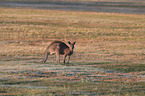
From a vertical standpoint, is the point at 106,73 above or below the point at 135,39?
below

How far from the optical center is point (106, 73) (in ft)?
52.3

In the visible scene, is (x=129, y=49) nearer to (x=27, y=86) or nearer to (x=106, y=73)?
(x=106, y=73)

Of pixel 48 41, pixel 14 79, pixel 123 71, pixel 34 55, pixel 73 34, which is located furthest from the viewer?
pixel 73 34

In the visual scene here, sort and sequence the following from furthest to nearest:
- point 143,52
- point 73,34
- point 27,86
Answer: point 73,34 < point 143,52 < point 27,86

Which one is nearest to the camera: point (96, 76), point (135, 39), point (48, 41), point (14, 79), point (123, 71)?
point (14, 79)

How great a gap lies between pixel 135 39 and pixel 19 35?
9.84 m

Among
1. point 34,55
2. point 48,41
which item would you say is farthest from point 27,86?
point 48,41

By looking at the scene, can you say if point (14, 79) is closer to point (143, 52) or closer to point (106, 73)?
point (106, 73)

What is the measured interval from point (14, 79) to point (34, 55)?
815 cm

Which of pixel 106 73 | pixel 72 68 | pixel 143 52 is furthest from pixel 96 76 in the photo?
pixel 143 52

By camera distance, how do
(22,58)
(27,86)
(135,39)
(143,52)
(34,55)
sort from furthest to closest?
(135,39)
(143,52)
(34,55)
(22,58)
(27,86)

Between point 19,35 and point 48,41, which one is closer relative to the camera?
point 48,41

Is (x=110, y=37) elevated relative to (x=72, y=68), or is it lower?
elevated

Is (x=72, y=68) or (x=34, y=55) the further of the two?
(x=34, y=55)
